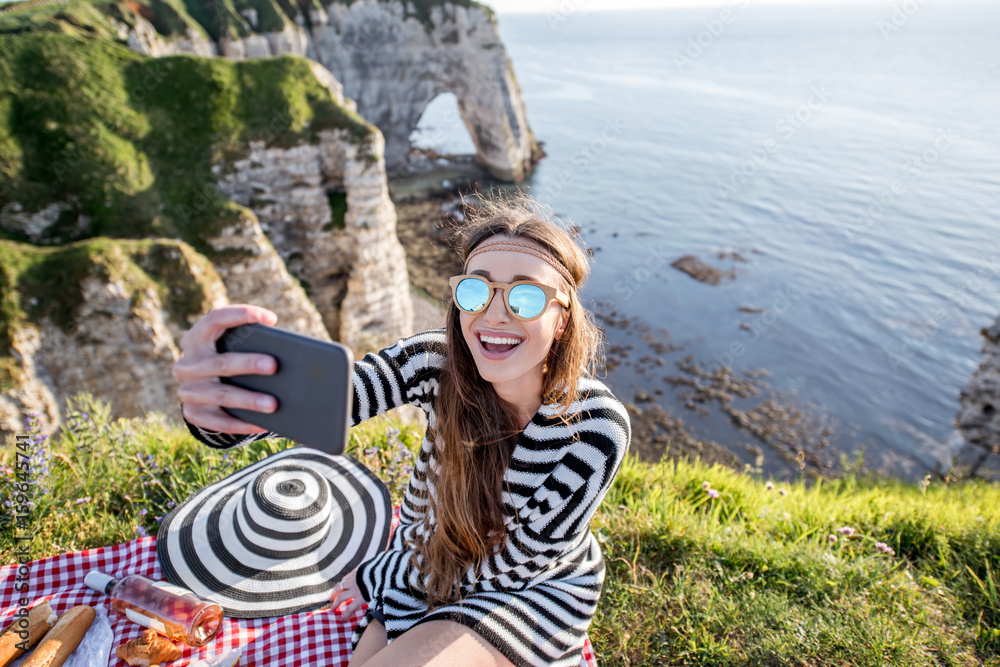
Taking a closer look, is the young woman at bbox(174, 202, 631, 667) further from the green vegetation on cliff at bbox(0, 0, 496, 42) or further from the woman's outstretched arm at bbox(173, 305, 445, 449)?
the green vegetation on cliff at bbox(0, 0, 496, 42)

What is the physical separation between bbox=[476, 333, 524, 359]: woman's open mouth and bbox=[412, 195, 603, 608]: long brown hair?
0.82 feet

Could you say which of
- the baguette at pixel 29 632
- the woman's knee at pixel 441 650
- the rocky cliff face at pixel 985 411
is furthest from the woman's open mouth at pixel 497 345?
the rocky cliff face at pixel 985 411

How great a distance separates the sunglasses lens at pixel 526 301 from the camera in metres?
2.52

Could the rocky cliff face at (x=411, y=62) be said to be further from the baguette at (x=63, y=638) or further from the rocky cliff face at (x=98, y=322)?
the baguette at (x=63, y=638)

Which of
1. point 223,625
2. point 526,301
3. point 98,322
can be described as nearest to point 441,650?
point 526,301

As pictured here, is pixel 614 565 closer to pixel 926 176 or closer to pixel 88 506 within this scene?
pixel 88 506

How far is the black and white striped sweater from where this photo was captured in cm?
258

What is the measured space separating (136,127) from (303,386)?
1760 cm

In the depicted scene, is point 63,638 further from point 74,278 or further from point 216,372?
point 74,278

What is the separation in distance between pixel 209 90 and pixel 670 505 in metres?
17.5

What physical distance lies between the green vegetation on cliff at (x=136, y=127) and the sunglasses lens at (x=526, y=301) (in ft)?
46.7

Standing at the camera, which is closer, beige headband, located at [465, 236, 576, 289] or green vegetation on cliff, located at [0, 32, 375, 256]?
beige headband, located at [465, 236, 576, 289]

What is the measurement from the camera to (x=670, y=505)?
4.66 meters

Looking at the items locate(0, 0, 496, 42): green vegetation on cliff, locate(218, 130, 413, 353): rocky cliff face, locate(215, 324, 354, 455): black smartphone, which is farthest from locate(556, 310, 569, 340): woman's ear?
locate(0, 0, 496, 42): green vegetation on cliff
